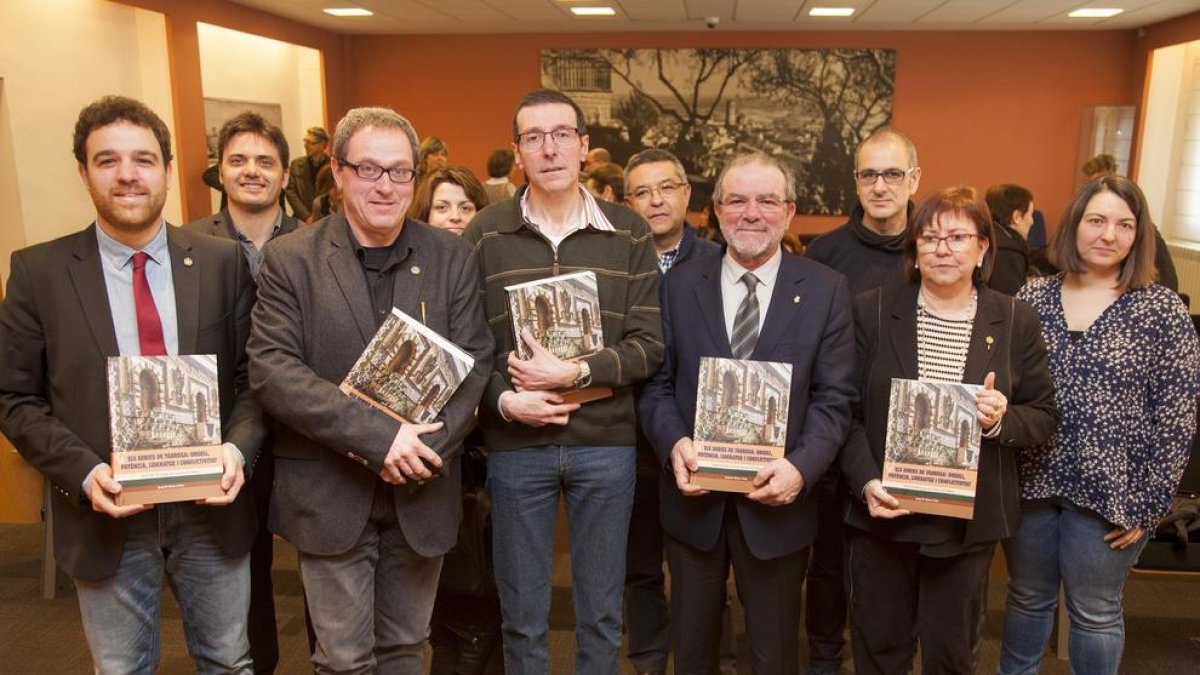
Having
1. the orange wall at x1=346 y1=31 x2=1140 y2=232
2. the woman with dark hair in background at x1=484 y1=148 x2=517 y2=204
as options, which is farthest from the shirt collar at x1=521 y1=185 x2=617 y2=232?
the orange wall at x1=346 y1=31 x2=1140 y2=232

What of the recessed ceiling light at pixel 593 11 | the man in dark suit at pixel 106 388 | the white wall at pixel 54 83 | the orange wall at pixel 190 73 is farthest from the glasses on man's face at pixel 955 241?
the recessed ceiling light at pixel 593 11

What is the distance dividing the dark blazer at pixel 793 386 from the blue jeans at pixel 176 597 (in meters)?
1.17

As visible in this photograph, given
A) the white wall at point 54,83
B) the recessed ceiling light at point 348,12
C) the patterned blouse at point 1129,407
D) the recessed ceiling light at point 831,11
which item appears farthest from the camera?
the recessed ceiling light at point 348,12

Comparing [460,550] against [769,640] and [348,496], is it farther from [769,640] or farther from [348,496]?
[769,640]

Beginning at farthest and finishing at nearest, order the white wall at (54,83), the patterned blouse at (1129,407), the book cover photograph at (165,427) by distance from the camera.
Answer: the white wall at (54,83), the patterned blouse at (1129,407), the book cover photograph at (165,427)

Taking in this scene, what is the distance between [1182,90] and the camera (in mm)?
9742

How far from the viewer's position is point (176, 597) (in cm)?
202

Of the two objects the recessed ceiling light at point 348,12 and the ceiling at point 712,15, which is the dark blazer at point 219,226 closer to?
the ceiling at point 712,15

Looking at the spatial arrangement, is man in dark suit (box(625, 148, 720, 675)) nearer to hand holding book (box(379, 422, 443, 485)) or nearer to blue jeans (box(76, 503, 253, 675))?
hand holding book (box(379, 422, 443, 485))

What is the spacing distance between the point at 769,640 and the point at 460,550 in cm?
99

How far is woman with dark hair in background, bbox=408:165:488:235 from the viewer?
295 cm

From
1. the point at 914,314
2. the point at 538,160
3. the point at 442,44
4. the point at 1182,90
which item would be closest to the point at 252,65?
the point at 442,44

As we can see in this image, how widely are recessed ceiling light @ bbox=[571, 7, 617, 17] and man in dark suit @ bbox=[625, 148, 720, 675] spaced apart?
6781 mm

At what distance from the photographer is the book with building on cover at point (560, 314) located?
2.13 metres
